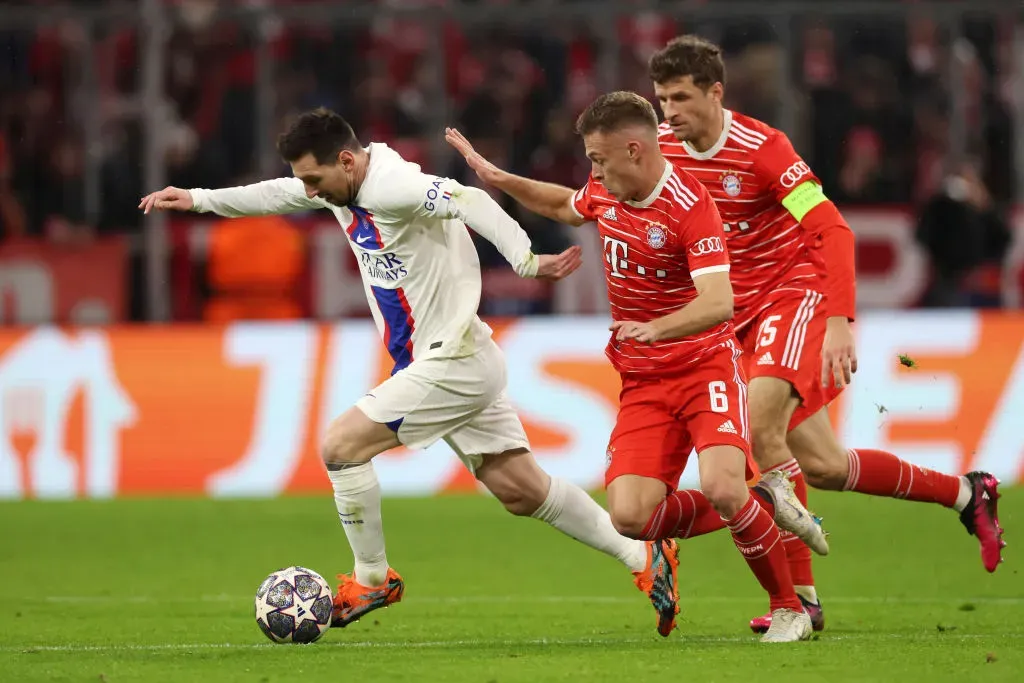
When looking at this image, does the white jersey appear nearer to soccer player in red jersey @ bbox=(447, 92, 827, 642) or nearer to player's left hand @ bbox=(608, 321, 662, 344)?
soccer player in red jersey @ bbox=(447, 92, 827, 642)

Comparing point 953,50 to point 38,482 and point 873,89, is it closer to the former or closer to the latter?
point 873,89

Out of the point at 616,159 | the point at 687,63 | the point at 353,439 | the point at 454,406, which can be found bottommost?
the point at 353,439

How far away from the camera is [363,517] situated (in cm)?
736

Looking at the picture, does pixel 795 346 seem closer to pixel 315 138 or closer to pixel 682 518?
pixel 682 518

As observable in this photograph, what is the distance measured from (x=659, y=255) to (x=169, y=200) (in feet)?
6.97

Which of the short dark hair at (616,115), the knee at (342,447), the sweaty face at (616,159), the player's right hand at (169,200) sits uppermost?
the short dark hair at (616,115)

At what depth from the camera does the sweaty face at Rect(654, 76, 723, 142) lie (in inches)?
291

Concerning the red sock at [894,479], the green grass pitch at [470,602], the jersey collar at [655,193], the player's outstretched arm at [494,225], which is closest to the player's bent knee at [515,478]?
the green grass pitch at [470,602]

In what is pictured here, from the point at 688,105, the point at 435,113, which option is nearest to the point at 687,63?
the point at 688,105

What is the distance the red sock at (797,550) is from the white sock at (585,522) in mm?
636

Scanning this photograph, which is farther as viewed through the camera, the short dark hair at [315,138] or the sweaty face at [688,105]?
the sweaty face at [688,105]

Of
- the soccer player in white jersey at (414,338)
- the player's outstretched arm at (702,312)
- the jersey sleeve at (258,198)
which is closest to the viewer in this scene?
the player's outstretched arm at (702,312)

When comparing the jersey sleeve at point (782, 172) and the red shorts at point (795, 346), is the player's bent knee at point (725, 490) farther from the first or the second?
the jersey sleeve at point (782, 172)

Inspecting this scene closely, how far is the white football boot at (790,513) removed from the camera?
730 centimetres
